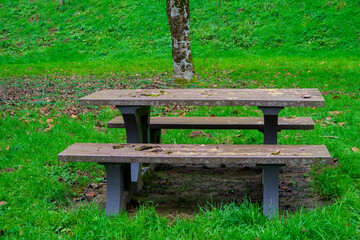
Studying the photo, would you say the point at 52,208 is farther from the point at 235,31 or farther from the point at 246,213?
the point at 235,31

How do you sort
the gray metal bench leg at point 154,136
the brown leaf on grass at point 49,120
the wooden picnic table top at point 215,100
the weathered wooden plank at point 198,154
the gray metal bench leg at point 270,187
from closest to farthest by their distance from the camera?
the weathered wooden plank at point 198,154
the gray metal bench leg at point 270,187
the wooden picnic table top at point 215,100
the gray metal bench leg at point 154,136
the brown leaf on grass at point 49,120

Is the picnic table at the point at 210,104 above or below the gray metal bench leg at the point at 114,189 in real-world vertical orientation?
above

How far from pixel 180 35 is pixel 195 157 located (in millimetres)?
5994

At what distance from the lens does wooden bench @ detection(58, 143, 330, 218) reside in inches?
114

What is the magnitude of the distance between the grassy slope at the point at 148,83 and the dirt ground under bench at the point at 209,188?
23 cm

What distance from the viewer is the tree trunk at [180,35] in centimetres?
839

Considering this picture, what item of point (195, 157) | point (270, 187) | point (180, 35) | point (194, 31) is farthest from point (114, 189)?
point (194, 31)

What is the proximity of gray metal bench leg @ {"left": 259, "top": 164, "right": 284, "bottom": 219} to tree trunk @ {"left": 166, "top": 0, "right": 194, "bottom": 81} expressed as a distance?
228 inches

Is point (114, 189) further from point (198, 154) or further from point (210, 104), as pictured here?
point (210, 104)

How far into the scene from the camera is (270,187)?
10.1 ft

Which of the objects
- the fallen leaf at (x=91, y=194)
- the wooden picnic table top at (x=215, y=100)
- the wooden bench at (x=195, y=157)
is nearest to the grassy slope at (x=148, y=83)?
the fallen leaf at (x=91, y=194)

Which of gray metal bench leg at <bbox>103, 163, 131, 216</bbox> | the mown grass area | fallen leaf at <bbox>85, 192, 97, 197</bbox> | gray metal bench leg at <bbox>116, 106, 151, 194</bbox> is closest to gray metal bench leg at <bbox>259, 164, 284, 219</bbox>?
the mown grass area

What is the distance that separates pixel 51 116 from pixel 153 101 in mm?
3527

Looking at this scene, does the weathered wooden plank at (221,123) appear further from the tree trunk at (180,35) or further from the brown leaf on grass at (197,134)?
the tree trunk at (180,35)
